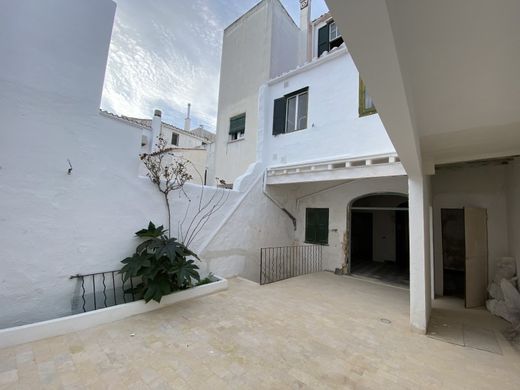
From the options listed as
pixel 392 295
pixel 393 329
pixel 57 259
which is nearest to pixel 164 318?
pixel 57 259

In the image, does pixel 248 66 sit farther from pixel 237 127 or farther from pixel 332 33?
pixel 332 33

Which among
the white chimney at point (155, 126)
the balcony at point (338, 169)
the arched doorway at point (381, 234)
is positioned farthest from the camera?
the arched doorway at point (381, 234)

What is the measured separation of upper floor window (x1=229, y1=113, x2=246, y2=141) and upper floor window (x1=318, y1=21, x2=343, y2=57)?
3543 mm

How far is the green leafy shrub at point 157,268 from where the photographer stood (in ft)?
11.7

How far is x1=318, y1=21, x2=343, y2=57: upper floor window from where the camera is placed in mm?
7504

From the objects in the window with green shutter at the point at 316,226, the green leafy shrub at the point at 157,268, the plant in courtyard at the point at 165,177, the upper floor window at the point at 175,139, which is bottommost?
the green leafy shrub at the point at 157,268

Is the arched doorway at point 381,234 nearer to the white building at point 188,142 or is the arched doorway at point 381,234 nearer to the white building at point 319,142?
the white building at point 319,142

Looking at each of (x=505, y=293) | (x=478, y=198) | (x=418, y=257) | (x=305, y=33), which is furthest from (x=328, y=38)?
(x=505, y=293)

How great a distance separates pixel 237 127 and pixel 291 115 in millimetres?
2152

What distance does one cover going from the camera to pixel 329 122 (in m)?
5.87

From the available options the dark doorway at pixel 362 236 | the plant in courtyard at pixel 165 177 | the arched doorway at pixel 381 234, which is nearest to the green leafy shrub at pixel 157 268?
the plant in courtyard at pixel 165 177

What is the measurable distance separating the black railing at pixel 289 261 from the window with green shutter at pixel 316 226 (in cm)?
24

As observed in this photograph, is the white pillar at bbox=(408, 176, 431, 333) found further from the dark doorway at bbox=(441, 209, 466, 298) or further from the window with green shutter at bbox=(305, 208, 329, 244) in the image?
the window with green shutter at bbox=(305, 208, 329, 244)

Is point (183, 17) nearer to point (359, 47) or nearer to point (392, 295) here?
point (359, 47)
